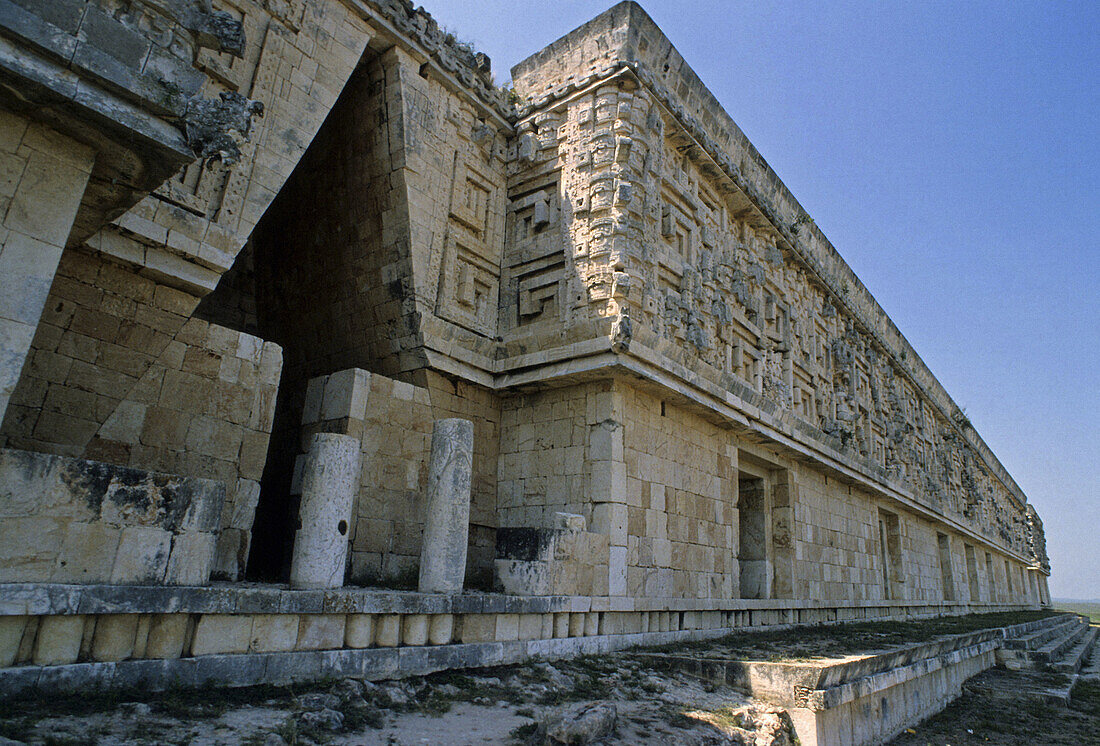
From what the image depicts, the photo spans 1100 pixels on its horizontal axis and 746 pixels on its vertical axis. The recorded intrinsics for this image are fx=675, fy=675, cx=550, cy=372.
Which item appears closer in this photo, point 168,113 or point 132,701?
point 132,701

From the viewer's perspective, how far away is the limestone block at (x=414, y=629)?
16.7 feet

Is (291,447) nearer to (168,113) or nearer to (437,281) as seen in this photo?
(437,281)

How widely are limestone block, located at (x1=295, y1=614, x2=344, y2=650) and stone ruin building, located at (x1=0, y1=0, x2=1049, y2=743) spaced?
0.07 feet

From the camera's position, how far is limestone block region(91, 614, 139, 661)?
144 inches

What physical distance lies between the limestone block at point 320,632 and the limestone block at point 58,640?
4.16ft

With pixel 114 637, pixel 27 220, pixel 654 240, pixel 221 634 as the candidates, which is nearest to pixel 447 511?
pixel 221 634

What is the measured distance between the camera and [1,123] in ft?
11.7

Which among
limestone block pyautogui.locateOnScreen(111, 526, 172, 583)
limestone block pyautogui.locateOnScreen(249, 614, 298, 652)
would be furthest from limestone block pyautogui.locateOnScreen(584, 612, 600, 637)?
limestone block pyautogui.locateOnScreen(111, 526, 172, 583)

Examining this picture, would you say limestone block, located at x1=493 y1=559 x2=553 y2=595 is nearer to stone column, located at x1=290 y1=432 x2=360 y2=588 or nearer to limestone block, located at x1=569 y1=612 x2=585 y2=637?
limestone block, located at x1=569 y1=612 x2=585 y2=637

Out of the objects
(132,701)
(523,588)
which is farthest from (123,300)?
(523,588)

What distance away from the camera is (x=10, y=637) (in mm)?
3398

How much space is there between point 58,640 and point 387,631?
2.04 m

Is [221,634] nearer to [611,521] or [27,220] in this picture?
[27,220]

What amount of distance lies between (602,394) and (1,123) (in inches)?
234
